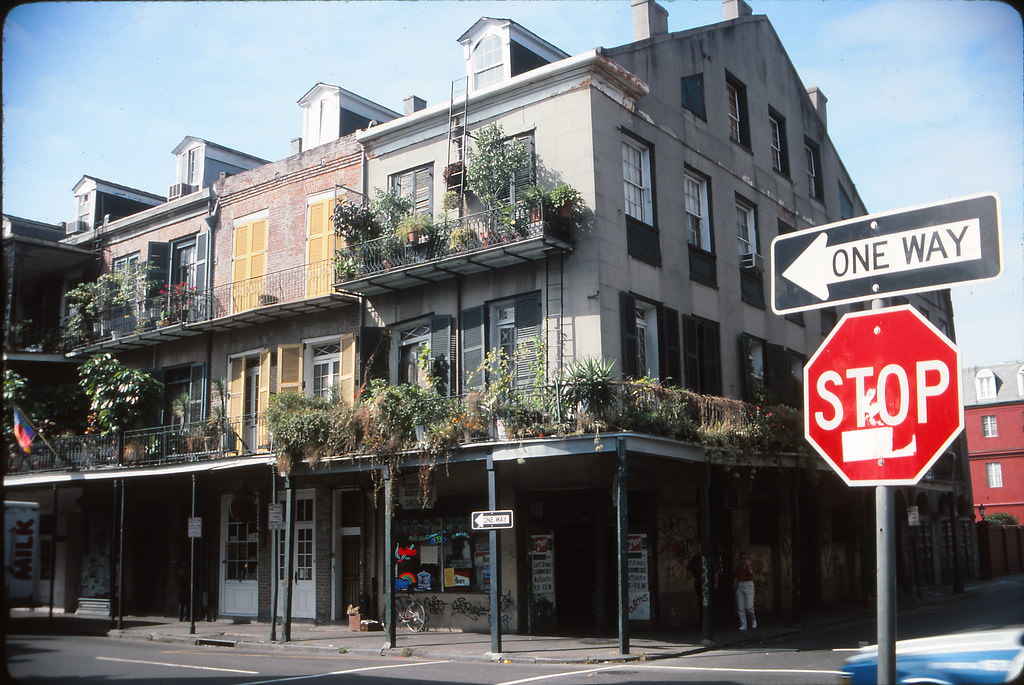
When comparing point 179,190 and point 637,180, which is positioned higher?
point 179,190

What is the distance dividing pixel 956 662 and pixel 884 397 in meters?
2.43

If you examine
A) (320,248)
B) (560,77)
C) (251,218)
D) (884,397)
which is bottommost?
(884,397)

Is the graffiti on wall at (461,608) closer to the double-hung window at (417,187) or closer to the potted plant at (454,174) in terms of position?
the double-hung window at (417,187)

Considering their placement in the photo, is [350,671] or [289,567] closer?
[350,671]

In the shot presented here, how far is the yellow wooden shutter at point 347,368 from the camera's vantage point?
819 inches

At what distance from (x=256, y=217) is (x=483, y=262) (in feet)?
27.6

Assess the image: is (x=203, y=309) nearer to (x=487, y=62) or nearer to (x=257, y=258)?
(x=257, y=258)

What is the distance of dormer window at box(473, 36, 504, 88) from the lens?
19875 mm

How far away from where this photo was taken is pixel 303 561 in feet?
72.0

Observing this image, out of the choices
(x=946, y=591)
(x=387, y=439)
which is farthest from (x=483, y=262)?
(x=946, y=591)

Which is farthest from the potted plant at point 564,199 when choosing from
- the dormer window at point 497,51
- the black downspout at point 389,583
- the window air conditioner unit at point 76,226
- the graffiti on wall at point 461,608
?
the window air conditioner unit at point 76,226

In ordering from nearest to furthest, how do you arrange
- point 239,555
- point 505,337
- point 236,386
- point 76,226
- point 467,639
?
point 467,639, point 505,337, point 239,555, point 236,386, point 76,226

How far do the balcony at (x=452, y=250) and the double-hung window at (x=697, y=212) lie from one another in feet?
15.5

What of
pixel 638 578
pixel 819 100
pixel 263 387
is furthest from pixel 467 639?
pixel 819 100
